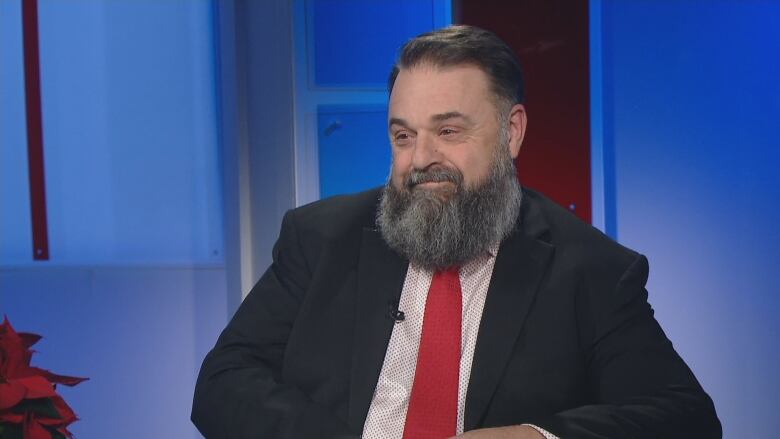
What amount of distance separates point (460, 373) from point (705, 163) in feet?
5.54

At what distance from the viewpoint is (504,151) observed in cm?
202

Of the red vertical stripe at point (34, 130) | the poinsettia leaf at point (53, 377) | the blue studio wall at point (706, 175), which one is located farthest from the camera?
the red vertical stripe at point (34, 130)

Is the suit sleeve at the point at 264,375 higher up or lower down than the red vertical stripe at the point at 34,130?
lower down

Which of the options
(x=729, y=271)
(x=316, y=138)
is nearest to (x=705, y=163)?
(x=729, y=271)

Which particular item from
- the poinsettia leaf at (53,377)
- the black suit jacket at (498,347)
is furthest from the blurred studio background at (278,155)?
the poinsettia leaf at (53,377)

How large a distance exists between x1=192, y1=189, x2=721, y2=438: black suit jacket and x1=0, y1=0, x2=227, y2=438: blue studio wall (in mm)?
1581

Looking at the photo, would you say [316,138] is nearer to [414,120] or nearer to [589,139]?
[589,139]

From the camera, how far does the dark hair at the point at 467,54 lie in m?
1.93

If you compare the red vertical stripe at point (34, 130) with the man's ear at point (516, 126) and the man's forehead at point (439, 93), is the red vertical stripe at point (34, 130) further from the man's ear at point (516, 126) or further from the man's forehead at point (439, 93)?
the man's ear at point (516, 126)

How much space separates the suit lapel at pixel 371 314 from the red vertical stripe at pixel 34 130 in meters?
1.90

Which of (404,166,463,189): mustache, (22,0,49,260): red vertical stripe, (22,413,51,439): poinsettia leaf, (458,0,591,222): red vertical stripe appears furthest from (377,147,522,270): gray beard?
(22,0,49,260): red vertical stripe

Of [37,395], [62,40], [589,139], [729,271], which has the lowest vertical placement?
[729,271]

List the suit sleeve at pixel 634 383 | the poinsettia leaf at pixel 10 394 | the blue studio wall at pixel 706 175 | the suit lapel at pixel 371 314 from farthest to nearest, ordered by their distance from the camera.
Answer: the blue studio wall at pixel 706 175 → the suit lapel at pixel 371 314 → the suit sleeve at pixel 634 383 → the poinsettia leaf at pixel 10 394

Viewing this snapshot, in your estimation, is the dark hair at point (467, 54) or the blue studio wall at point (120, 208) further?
the blue studio wall at point (120, 208)
